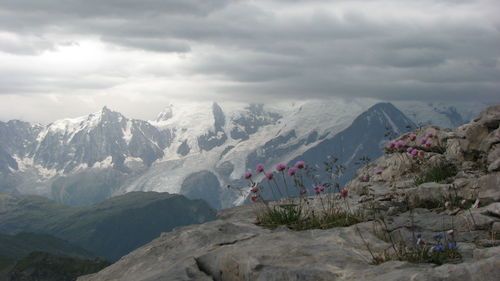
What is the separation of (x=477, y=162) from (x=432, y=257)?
14.0 m

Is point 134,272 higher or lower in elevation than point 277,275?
lower

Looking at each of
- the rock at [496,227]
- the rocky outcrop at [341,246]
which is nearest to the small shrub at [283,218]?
the rocky outcrop at [341,246]

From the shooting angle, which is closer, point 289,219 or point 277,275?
point 277,275

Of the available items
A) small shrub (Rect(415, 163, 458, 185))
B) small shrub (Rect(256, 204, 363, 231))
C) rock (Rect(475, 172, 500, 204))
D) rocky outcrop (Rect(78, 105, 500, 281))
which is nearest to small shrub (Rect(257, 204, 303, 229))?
small shrub (Rect(256, 204, 363, 231))

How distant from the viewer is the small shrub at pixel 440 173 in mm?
22453

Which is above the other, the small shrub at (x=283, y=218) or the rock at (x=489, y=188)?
the rock at (x=489, y=188)

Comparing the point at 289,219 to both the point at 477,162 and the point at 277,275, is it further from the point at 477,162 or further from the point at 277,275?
the point at 477,162

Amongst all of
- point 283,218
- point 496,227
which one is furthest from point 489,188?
point 283,218

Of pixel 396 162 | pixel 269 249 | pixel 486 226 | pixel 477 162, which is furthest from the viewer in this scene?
pixel 396 162

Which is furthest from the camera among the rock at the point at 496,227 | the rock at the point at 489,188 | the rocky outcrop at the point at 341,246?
the rock at the point at 489,188

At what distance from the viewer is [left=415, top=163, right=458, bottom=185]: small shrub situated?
22.5 meters

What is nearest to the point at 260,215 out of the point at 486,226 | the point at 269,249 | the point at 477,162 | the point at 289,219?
the point at 289,219

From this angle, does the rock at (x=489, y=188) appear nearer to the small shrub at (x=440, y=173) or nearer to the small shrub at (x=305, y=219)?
the small shrub at (x=305, y=219)

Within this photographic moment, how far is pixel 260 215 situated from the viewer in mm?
16812
